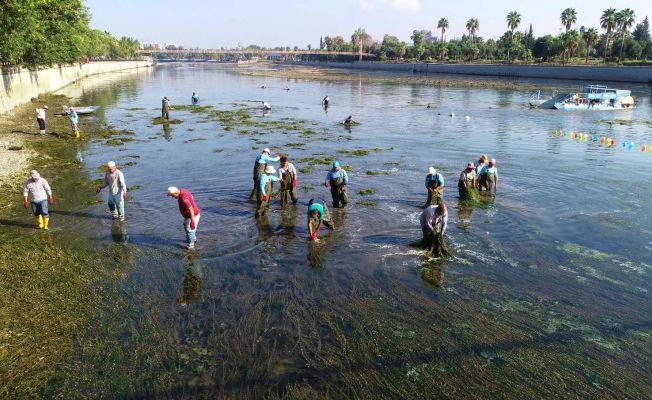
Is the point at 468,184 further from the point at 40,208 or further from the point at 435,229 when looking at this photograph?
the point at 40,208

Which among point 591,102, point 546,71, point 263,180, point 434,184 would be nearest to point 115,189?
point 263,180

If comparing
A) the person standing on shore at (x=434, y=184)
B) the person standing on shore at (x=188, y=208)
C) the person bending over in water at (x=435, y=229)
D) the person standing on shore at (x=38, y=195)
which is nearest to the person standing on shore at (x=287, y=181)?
the person standing on shore at (x=188, y=208)

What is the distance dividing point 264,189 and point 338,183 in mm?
2751

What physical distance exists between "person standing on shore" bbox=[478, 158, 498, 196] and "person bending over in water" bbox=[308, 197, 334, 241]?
825cm

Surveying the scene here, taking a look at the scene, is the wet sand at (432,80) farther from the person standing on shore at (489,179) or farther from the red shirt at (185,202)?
the red shirt at (185,202)

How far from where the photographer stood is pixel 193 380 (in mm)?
7762

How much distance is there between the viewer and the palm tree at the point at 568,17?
121 m

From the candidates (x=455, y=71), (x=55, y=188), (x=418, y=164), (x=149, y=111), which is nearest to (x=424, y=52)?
(x=455, y=71)

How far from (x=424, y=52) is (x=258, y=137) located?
148986 mm

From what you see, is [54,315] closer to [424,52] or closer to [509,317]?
[509,317]

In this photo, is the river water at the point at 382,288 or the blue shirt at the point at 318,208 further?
the blue shirt at the point at 318,208

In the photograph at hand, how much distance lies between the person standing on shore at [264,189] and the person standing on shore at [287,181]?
2.67ft

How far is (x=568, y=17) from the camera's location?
121 meters

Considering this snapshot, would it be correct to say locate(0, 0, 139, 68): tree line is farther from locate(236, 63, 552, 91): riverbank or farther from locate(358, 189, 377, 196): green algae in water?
locate(236, 63, 552, 91): riverbank
